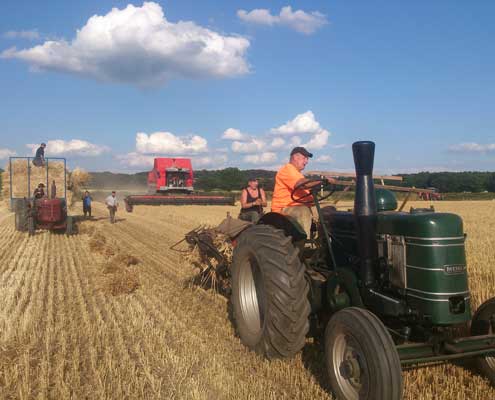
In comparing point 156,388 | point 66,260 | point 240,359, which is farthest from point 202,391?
point 66,260

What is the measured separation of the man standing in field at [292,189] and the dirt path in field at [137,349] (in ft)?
4.31

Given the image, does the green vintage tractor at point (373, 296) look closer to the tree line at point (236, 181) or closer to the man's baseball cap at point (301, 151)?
the man's baseball cap at point (301, 151)

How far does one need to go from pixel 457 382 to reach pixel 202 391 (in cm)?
208

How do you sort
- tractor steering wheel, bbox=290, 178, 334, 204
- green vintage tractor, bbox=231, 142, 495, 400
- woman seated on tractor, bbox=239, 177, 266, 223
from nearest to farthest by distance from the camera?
green vintage tractor, bbox=231, 142, 495, 400
tractor steering wheel, bbox=290, 178, 334, 204
woman seated on tractor, bbox=239, 177, 266, 223

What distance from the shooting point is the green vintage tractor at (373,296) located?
125 inches

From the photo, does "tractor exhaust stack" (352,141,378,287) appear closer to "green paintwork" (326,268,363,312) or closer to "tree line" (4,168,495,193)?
"green paintwork" (326,268,363,312)

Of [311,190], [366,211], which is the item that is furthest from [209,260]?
[366,211]

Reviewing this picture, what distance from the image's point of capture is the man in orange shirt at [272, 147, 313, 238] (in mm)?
4727

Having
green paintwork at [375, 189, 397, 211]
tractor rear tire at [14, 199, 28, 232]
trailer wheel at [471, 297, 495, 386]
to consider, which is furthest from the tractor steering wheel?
tractor rear tire at [14, 199, 28, 232]

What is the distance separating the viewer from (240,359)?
171 inches

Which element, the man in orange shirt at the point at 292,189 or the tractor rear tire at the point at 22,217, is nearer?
the man in orange shirt at the point at 292,189

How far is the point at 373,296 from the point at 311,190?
113 cm

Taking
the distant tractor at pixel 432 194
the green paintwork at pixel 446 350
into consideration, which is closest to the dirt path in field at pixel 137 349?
the green paintwork at pixel 446 350

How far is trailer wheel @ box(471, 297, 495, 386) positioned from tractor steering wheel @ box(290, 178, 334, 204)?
161cm
